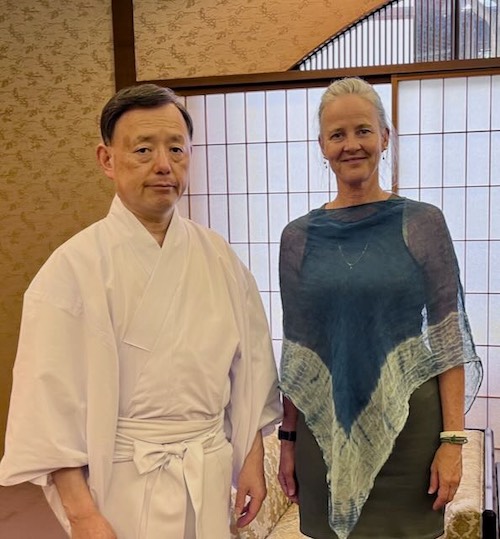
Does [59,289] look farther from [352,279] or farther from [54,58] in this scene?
[54,58]

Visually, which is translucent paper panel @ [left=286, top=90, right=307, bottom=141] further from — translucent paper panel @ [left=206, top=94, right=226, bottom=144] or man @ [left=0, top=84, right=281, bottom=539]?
man @ [left=0, top=84, right=281, bottom=539]

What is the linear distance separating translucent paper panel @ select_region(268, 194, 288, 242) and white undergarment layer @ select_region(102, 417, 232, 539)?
2.46 meters

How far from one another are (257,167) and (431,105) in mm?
1024

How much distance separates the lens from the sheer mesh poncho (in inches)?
57.7

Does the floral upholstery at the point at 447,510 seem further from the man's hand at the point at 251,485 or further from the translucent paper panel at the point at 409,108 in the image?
the translucent paper panel at the point at 409,108

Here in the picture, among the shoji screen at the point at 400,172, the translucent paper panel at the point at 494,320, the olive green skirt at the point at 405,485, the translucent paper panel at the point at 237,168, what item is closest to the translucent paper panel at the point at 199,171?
the shoji screen at the point at 400,172

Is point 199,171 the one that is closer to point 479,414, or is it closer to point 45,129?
point 45,129

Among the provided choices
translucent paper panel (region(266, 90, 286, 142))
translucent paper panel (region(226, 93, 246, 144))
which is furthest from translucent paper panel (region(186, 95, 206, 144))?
translucent paper panel (region(266, 90, 286, 142))

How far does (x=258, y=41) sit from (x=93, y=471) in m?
2.80

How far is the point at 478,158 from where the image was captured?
3.51 m

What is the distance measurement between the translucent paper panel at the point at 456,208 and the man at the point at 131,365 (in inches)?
92.5

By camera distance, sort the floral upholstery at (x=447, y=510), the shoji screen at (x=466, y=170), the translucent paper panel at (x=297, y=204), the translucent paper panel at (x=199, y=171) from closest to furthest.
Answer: the floral upholstery at (x=447, y=510)
the shoji screen at (x=466, y=170)
the translucent paper panel at (x=297, y=204)
the translucent paper panel at (x=199, y=171)

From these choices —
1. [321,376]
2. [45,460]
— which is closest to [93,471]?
[45,460]

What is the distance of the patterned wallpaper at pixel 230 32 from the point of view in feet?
11.5
